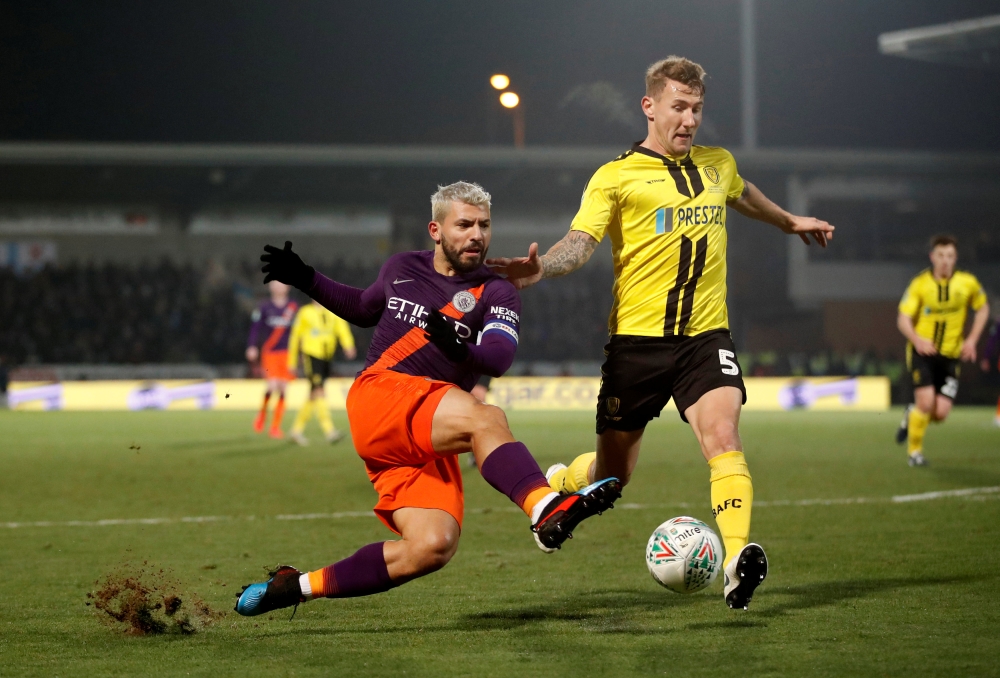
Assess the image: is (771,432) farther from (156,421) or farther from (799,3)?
(799,3)

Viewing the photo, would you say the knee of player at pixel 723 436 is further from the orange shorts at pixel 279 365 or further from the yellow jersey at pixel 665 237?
the orange shorts at pixel 279 365

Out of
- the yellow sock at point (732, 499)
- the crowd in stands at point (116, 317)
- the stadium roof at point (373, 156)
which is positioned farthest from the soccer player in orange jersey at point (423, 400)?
the crowd in stands at point (116, 317)

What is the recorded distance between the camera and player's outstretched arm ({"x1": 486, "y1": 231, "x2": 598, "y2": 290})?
16.0ft

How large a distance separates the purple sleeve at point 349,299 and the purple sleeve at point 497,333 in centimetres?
47

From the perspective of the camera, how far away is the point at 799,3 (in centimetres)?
3575

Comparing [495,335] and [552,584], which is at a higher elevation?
[495,335]

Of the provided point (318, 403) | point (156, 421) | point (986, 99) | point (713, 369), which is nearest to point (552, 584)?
point (713, 369)

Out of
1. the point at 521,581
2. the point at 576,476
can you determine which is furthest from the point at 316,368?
the point at 576,476

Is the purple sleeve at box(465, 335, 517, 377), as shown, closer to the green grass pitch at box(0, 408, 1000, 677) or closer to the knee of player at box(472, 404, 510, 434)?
the knee of player at box(472, 404, 510, 434)

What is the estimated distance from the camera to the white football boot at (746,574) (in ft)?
14.7

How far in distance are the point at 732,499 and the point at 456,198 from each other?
68.2 inches

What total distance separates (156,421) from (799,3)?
947 inches

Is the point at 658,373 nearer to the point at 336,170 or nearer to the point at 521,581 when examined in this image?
the point at 521,581

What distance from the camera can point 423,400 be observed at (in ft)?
14.9
